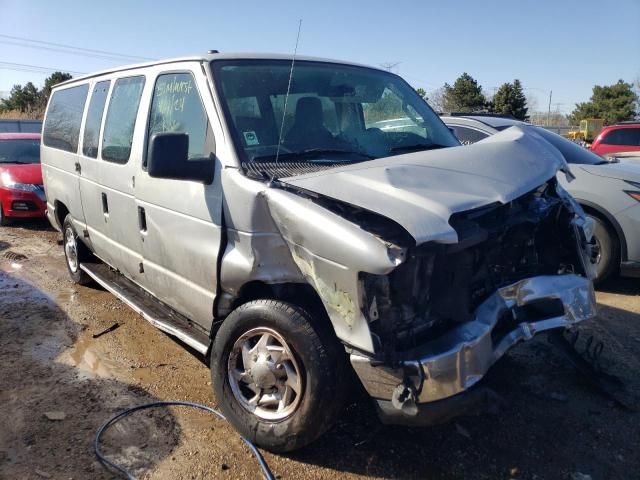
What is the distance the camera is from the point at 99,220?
4.72 metres

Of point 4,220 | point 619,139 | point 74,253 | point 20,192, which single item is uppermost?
point 619,139

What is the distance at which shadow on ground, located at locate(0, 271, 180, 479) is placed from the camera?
290cm

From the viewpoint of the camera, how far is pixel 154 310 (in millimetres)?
4008

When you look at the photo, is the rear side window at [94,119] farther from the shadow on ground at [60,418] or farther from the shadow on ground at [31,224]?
the shadow on ground at [31,224]

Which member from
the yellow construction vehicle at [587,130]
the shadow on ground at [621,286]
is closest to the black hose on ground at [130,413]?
the shadow on ground at [621,286]

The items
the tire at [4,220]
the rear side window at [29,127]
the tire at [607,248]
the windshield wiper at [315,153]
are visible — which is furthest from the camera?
the rear side window at [29,127]

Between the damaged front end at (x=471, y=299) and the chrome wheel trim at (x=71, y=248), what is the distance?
174 inches

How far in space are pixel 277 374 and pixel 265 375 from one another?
7cm

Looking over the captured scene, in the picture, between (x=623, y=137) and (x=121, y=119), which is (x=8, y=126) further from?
(x=623, y=137)

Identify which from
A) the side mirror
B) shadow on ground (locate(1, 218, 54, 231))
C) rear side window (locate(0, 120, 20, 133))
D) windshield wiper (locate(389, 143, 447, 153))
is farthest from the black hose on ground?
rear side window (locate(0, 120, 20, 133))

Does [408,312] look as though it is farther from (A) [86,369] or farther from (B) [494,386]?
(A) [86,369]

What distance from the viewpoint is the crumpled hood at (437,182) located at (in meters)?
2.30

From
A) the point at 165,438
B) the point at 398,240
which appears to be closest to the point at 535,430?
the point at 398,240

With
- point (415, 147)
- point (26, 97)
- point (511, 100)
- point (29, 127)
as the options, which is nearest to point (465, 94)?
point (511, 100)
